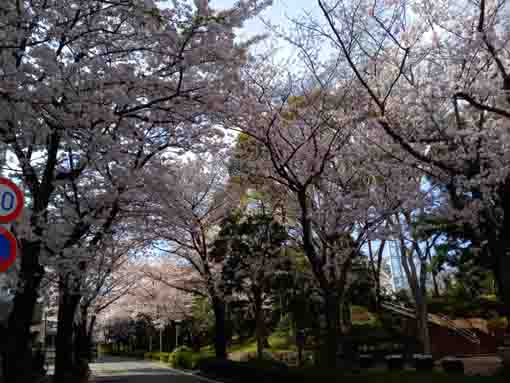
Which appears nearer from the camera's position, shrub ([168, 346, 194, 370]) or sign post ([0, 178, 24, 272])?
sign post ([0, 178, 24, 272])

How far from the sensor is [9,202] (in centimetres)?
338

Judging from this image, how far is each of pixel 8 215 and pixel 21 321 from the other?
362 centimetres

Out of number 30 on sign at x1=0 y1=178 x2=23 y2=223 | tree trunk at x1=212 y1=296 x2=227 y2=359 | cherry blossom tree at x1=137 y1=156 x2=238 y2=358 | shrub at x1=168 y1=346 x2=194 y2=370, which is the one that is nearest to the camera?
number 30 on sign at x1=0 y1=178 x2=23 y2=223

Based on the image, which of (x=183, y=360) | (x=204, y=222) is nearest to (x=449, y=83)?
(x=204, y=222)

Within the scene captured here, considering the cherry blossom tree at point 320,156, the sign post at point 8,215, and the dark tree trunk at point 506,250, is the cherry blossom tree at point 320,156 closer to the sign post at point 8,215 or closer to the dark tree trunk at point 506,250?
the dark tree trunk at point 506,250

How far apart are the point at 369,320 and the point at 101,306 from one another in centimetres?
1531

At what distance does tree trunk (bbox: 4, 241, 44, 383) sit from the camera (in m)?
6.12

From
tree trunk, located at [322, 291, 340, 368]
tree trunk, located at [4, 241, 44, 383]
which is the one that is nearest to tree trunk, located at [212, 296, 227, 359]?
tree trunk, located at [322, 291, 340, 368]

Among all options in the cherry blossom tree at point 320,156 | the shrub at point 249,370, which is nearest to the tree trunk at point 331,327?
the cherry blossom tree at point 320,156

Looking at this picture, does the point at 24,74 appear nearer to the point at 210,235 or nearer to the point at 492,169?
the point at 492,169

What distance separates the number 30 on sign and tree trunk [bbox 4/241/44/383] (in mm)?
3434

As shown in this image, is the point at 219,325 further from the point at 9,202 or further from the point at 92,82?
the point at 9,202

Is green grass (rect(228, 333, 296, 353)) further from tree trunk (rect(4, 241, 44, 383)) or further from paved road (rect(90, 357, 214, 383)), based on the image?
tree trunk (rect(4, 241, 44, 383))

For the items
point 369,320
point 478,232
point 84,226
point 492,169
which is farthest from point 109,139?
point 369,320
